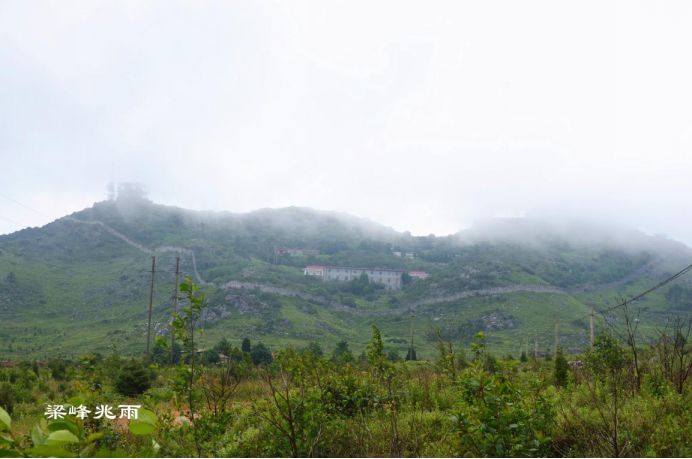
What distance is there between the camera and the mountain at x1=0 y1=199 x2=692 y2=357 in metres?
60.1

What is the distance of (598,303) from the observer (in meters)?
77.7

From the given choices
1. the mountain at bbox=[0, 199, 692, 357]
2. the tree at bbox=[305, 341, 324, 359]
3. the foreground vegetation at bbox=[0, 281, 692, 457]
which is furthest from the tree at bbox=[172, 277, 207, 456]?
the mountain at bbox=[0, 199, 692, 357]

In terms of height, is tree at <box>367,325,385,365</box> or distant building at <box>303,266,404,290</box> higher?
tree at <box>367,325,385,365</box>

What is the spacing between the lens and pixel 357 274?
106m

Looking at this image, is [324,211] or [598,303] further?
[324,211]

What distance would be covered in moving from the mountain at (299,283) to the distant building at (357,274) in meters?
5.19

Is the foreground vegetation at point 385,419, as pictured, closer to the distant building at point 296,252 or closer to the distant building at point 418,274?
the distant building at point 418,274

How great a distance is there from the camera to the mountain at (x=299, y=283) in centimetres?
6006

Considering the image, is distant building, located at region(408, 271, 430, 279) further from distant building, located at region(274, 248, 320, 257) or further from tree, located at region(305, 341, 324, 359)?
tree, located at region(305, 341, 324, 359)

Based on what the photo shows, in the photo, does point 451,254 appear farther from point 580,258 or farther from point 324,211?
point 324,211

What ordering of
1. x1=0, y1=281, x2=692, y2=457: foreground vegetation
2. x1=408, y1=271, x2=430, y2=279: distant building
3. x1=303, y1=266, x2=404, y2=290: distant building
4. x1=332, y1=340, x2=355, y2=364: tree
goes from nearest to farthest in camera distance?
x1=0, y1=281, x2=692, y2=457: foreground vegetation
x1=332, y1=340, x2=355, y2=364: tree
x1=303, y1=266, x2=404, y2=290: distant building
x1=408, y1=271, x2=430, y2=279: distant building

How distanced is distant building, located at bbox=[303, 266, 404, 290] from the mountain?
519 centimetres

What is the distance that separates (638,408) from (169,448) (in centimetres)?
665

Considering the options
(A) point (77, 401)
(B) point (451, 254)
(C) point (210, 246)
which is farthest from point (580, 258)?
(A) point (77, 401)
